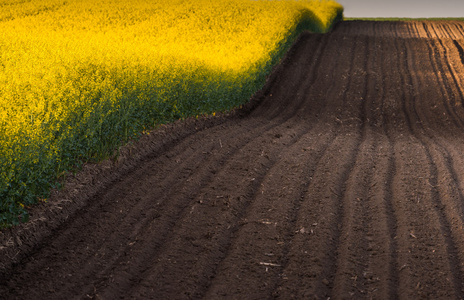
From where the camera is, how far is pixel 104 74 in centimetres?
1128

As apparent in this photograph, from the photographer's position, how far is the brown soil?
518cm

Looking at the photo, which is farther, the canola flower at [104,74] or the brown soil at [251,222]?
the canola flower at [104,74]

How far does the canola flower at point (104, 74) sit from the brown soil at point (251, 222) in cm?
47

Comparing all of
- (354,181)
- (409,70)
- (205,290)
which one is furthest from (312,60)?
(205,290)

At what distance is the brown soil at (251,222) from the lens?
17.0 ft

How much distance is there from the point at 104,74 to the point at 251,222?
6228mm

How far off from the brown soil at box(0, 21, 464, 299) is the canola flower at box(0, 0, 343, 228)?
1.55 ft

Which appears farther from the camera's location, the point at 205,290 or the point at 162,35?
the point at 162,35

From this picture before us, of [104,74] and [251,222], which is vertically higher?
[104,74]

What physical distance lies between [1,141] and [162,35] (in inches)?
617

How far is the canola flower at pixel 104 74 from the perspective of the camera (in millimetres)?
6930

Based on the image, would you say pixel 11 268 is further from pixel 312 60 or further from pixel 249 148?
pixel 312 60

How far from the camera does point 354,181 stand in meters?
8.49

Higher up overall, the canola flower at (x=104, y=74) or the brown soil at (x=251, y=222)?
the canola flower at (x=104, y=74)
